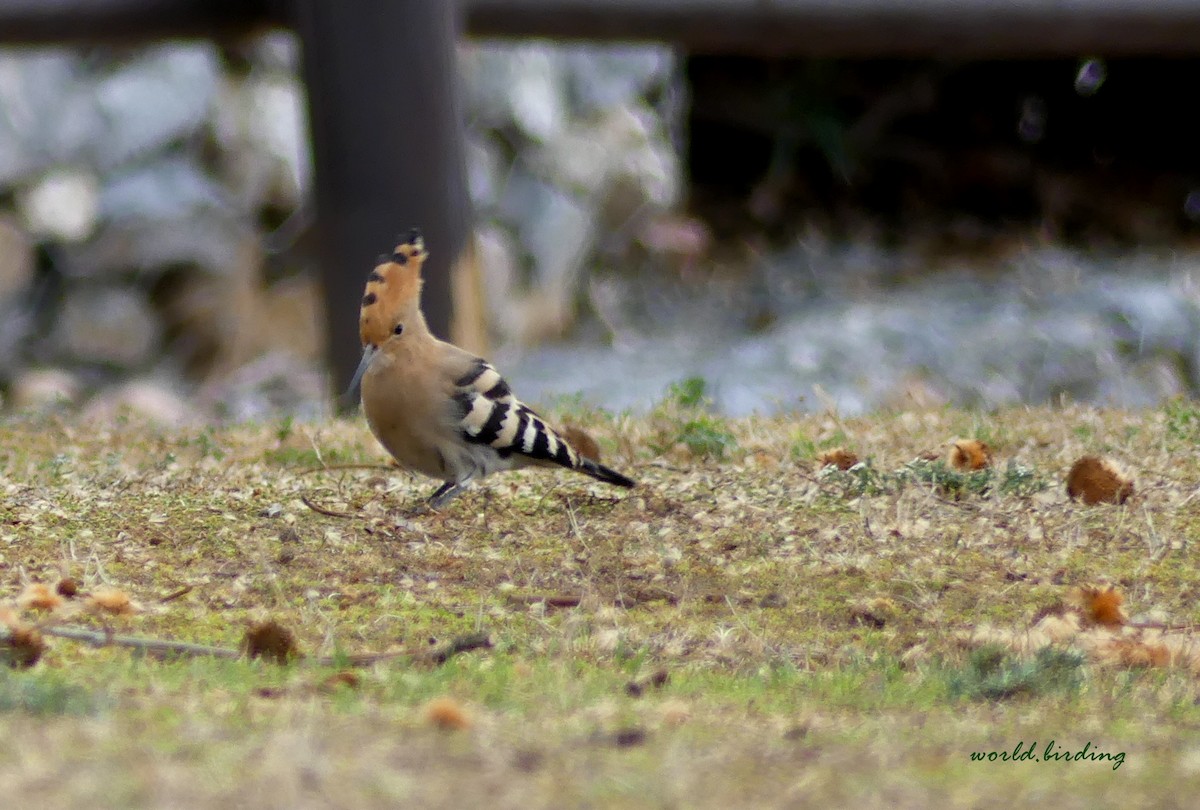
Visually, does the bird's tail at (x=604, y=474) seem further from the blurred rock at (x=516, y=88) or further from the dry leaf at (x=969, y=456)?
the blurred rock at (x=516, y=88)

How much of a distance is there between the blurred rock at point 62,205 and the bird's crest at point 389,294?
3164mm

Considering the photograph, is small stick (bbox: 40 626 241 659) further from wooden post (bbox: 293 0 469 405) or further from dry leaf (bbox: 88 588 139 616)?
wooden post (bbox: 293 0 469 405)

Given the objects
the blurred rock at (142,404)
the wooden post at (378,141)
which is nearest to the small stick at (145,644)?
the blurred rock at (142,404)

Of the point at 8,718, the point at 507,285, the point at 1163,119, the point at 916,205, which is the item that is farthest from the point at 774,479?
the point at 1163,119

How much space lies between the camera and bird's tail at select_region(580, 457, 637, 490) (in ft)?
13.6

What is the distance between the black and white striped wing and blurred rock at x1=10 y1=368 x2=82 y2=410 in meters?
2.95

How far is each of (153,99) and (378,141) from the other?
1594mm

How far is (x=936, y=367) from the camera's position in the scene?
7.44 meters

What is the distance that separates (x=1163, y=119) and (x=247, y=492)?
8360 millimetres

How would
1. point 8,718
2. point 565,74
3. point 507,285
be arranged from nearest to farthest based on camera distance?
point 8,718 < point 507,285 < point 565,74

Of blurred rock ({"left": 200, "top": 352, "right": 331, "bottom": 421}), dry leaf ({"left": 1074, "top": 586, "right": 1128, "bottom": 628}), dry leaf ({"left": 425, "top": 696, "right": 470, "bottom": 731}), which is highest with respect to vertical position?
dry leaf ({"left": 425, "top": 696, "right": 470, "bottom": 731})

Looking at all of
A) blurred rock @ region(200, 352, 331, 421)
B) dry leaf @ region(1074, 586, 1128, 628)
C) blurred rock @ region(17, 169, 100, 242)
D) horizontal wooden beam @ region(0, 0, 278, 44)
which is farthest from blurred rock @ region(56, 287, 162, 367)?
dry leaf @ region(1074, 586, 1128, 628)

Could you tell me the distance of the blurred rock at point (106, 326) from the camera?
7.19 m

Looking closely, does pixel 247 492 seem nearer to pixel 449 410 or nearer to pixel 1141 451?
pixel 449 410
